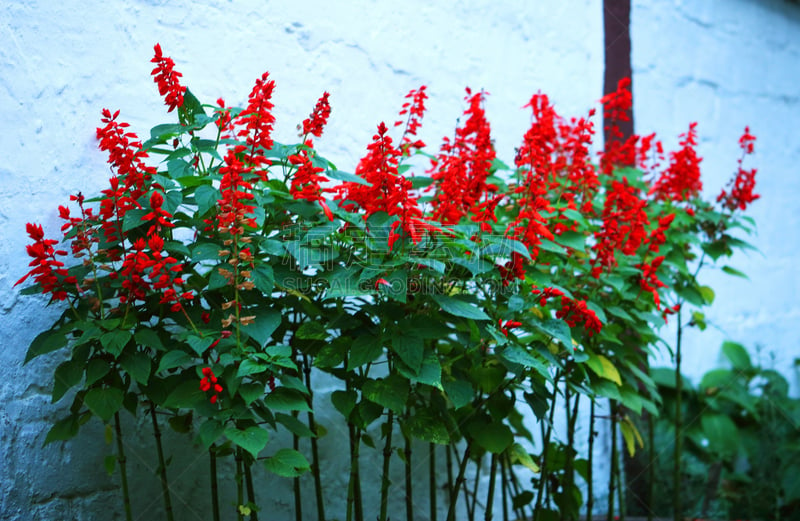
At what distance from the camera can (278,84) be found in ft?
7.45

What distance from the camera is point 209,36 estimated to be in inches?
84.7

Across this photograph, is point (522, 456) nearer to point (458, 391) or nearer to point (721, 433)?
point (458, 391)

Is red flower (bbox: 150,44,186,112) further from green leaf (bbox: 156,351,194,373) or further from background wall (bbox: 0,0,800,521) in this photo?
green leaf (bbox: 156,351,194,373)

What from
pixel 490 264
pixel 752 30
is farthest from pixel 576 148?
pixel 752 30

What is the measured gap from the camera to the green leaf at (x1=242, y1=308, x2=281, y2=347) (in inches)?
56.9

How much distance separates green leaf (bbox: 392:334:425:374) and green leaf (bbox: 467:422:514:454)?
1.15 feet

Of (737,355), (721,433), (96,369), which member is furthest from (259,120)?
(737,355)

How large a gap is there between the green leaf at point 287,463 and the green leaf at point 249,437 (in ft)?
0.35

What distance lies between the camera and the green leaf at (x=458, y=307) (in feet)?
5.01

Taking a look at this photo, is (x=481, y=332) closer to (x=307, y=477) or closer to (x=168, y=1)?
(x=307, y=477)

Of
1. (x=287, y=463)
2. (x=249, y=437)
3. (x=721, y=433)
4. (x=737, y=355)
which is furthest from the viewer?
(x=737, y=355)

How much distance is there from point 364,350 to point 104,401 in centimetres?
55

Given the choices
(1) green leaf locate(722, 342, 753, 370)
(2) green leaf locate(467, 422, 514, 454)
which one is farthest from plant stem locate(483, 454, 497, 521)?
(1) green leaf locate(722, 342, 753, 370)

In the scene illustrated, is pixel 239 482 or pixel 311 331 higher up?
pixel 311 331
